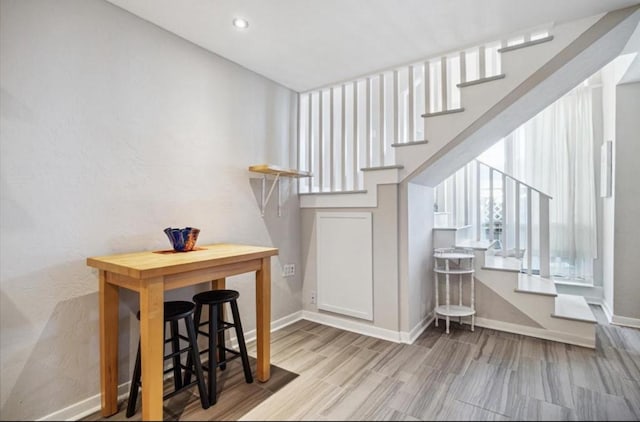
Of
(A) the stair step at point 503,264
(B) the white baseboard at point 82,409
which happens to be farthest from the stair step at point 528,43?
(B) the white baseboard at point 82,409

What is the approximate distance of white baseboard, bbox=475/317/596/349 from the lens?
256cm

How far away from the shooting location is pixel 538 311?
9.11 ft

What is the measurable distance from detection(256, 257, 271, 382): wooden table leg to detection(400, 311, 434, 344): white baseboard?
121cm

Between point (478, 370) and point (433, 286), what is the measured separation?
1.13 m

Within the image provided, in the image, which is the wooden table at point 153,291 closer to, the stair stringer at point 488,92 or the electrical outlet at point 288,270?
the electrical outlet at point 288,270

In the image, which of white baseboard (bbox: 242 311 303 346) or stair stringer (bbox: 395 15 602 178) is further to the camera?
white baseboard (bbox: 242 311 303 346)

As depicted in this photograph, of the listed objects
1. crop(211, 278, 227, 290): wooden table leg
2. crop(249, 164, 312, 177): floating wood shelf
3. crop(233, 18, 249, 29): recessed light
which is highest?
crop(233, 18, 249, 29): recessed light

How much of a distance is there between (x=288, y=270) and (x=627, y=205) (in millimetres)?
3361

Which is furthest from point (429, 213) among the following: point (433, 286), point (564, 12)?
point (564, 12)

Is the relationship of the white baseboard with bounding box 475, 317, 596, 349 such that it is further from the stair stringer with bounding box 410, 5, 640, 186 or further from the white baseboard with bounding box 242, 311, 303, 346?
the white baseboard with bounding box 242, 311, 303, 346

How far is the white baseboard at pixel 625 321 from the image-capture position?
116 inches

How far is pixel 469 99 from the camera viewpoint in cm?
240

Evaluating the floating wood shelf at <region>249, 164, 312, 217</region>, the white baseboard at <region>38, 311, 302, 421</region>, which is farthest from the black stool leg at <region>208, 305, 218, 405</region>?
the floating wood shelf at <region>249, 164, 312, 217</region>

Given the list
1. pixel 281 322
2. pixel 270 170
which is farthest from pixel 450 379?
pixel 270 170
